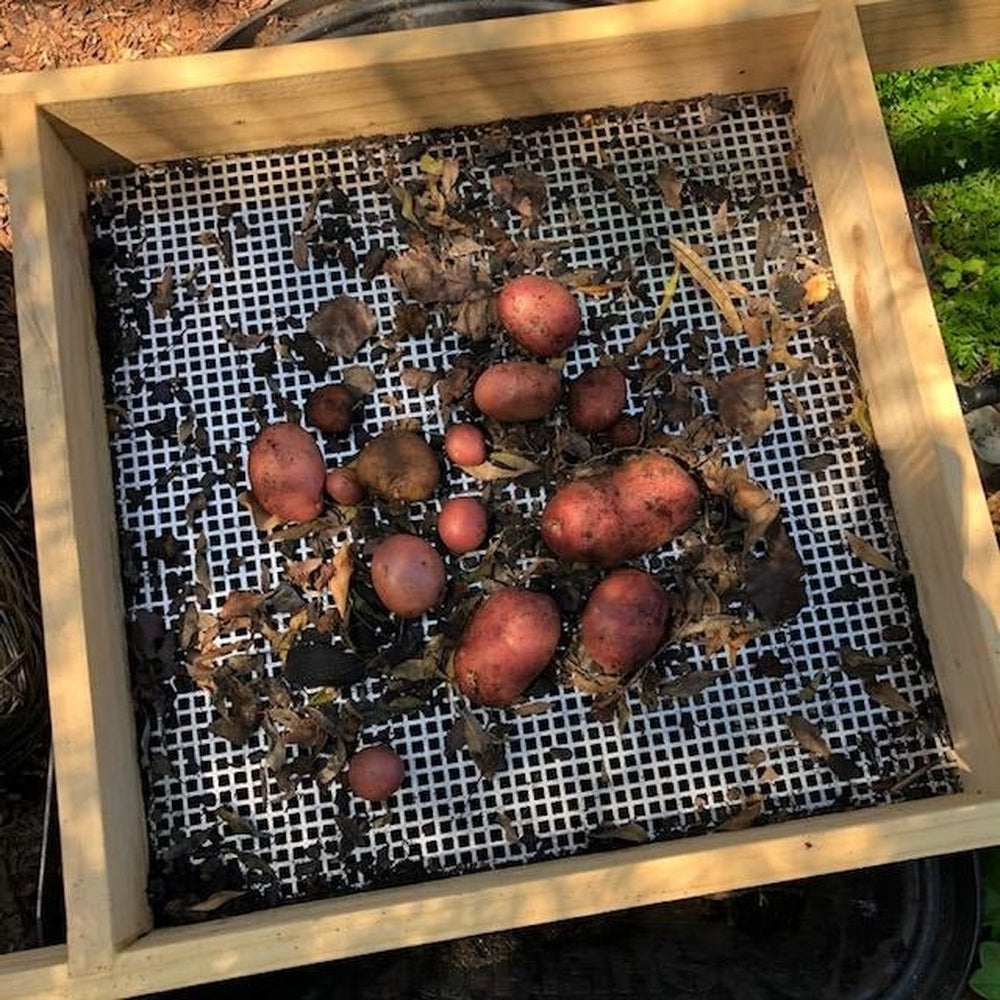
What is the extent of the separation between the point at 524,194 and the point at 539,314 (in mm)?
238

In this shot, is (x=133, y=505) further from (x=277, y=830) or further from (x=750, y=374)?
(x=750, y=374)

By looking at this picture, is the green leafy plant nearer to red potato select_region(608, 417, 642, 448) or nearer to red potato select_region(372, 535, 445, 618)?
red potato select_region(608, 417, 642, 448)

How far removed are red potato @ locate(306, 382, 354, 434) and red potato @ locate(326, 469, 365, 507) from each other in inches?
2.6

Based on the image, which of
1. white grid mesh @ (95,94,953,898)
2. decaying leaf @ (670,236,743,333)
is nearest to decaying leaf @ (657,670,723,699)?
white grid mesh @ (95,94,953,898)

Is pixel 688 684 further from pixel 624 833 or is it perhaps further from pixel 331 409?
pixel 331 409

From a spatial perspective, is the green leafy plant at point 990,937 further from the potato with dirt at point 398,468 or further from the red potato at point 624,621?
the potato with dirt at point 398,468

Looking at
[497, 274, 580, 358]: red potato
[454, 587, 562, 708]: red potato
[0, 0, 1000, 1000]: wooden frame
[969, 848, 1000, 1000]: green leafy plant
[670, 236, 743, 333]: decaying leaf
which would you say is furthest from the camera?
[969, 848, 1000, 1000]: green leafy plant

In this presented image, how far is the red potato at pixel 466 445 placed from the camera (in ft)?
4.87

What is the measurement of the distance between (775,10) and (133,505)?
107 cm

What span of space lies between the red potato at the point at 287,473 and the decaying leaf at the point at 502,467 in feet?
0.67

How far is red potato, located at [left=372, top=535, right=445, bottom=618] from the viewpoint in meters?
1.42

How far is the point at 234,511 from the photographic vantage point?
152cm

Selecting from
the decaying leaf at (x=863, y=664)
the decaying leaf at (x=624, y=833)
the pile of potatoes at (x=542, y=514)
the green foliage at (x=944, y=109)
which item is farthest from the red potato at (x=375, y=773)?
the green foliage at (x=944, y=109)

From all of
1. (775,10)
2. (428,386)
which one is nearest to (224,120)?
(428,386)
